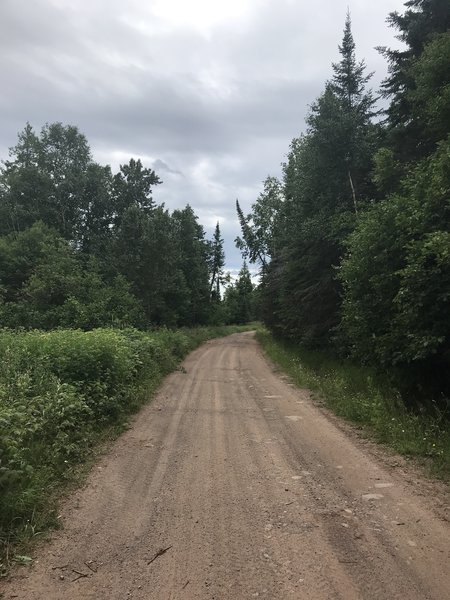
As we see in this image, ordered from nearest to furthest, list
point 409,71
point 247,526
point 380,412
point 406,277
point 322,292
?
point 247,526, point 380,412, point 406,277, point 409,71, point 322,292

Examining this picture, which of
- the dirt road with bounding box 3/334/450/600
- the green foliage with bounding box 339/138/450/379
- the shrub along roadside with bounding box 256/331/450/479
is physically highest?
the green foliage with bounding box 339/138/450/379

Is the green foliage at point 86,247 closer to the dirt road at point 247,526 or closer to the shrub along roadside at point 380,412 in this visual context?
the shrub along roadside at point 380,412

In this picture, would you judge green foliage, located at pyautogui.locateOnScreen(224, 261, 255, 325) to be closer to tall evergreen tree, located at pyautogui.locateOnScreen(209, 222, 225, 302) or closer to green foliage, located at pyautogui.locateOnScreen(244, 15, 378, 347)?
tall evergreen tree, located at pyautogui.locateOnScreen(209, 222, 225, 302)

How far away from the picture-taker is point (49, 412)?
257 inches

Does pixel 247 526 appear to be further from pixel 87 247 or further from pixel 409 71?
pixel 87 247

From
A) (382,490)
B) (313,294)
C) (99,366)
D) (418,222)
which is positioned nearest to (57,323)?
(313,294)

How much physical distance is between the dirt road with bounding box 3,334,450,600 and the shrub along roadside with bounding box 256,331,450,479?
47 centimetres


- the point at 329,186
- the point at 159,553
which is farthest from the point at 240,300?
the point at 159,553

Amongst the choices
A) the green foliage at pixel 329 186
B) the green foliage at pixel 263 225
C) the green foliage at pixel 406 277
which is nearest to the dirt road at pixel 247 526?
the green foliage at pixel 406 277

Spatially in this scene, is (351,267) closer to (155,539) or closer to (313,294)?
(313,294)

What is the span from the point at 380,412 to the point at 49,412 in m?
5.65

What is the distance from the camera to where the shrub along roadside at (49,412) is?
4371 millimetres

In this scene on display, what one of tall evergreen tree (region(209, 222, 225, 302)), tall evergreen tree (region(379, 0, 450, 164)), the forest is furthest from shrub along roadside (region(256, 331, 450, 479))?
tall evergreen tree (region(209, 222, 225, 302))

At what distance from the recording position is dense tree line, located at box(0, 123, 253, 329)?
24797mm
